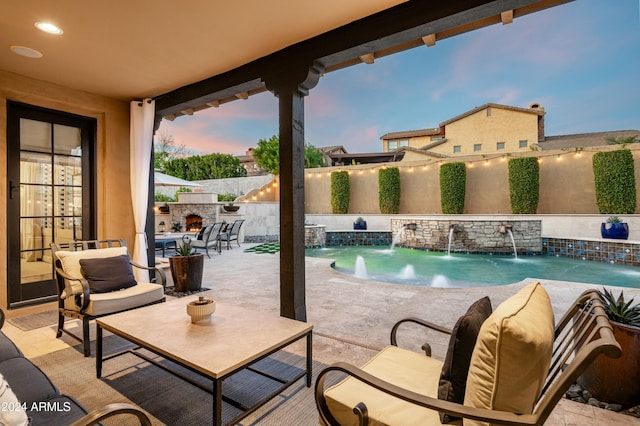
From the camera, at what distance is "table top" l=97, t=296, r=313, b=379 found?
5.31 ft

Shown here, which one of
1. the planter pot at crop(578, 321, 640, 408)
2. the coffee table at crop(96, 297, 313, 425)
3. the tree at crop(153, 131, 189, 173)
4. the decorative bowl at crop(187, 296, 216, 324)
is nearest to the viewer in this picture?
the coffee table at crop(96, 297, 313, 425)

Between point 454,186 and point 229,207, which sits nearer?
point 229,207

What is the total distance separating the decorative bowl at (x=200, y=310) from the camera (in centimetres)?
207

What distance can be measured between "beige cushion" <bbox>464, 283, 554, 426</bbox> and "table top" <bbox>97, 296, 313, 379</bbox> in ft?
3.64

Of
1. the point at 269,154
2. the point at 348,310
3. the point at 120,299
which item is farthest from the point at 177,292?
the point at 269,154

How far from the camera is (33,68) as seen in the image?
3.53m

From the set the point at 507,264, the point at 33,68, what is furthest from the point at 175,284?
the point at 507,264

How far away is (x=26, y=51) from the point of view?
3.13 meters

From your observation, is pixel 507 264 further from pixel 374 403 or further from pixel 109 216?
pixel 109 216

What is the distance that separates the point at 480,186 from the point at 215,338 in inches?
489

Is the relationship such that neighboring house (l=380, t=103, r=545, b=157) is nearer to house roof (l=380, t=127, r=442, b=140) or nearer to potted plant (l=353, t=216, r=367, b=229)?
house roof (l=380, t=127, r=442, b=140)

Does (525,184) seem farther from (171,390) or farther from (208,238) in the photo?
(171,390)

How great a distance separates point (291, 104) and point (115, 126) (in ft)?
10.0

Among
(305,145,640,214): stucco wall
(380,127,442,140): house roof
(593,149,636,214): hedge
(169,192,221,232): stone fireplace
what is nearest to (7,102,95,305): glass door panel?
(169,192,221,232): stone fireplace
